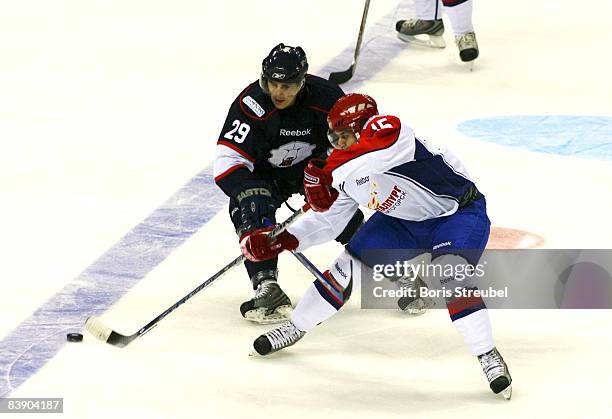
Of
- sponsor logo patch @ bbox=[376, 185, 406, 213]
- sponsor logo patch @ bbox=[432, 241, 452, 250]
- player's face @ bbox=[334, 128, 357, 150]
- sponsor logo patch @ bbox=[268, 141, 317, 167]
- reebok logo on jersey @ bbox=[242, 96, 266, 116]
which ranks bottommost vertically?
sponsor logo patch @ bbox=[432, 241, 452, 250]

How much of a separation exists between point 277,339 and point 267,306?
35 cm

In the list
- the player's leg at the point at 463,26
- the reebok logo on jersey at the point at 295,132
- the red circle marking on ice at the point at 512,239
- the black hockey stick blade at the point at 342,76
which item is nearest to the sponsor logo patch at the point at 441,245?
the reebok logo on jersey at the point at 295,132

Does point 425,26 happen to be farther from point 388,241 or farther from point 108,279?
point 388,241

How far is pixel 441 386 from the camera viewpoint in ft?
15.7

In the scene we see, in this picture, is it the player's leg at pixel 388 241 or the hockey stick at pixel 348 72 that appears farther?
the hockey stick at pixel 348 72

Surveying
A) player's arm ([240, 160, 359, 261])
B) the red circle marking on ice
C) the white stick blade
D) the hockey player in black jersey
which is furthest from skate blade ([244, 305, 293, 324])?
the red circle marking on ice

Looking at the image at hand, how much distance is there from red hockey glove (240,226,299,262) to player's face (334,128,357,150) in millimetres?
358

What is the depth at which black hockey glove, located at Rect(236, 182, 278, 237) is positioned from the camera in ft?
17.1

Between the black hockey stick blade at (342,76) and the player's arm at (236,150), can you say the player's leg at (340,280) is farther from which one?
the black hockey stick blade at (342,76)

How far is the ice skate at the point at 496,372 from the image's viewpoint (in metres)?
4.60

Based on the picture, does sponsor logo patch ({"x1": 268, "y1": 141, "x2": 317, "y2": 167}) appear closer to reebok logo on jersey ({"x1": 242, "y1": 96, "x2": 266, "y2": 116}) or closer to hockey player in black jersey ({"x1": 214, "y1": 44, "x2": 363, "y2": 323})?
hockey player in black jersey ({"x1": 214, "y1": 44, "x2": 363, "y2": 323})

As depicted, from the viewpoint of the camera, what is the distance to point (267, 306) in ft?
17.4

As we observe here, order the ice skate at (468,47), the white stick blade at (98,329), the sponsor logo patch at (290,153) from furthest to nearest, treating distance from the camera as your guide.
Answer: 1. the ice skate at (468,47)
2. the sponsor logo patch at (290,153)
3. the white stick blade at (98,329)

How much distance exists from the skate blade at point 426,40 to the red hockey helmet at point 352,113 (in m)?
3.81
